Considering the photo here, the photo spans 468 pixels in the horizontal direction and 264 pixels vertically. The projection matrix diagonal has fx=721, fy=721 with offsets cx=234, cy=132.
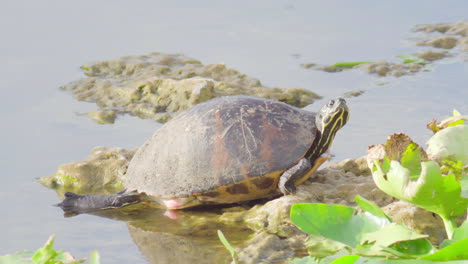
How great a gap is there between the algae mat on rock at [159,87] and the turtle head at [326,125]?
7.01ft

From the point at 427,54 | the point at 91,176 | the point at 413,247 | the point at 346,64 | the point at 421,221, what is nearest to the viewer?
the point at 413,247

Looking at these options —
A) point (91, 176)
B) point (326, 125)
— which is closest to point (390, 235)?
point (326, 125)

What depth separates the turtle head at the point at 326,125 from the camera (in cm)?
480

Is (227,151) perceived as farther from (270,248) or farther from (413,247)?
(413,247)

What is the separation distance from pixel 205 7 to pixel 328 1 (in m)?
1.75

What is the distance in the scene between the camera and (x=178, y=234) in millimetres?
4516

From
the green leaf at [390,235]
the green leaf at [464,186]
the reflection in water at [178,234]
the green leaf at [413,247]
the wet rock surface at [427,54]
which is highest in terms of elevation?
the green leaf at [464,186]

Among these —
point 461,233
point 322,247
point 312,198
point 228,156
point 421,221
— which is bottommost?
point 312,198

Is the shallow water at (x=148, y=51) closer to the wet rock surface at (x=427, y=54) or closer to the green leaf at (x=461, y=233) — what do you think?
the wet rock surface at (x=427, y=54)

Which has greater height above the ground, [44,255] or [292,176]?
[44,255]

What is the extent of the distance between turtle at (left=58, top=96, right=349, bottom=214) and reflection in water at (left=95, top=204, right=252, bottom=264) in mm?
95

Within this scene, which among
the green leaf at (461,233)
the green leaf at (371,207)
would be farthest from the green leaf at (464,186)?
the green leaf at (371,207)

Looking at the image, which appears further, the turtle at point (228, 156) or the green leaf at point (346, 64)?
the green leaf at point (346, 64)

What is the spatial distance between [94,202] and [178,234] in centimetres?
78
